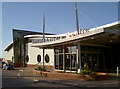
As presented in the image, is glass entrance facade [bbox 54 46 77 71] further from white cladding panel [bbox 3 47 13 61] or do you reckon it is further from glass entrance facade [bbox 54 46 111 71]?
white cladding panel [bbox 3 47 13 61]

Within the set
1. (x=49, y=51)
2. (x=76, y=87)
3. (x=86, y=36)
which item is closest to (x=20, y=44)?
(x=49, y=51)

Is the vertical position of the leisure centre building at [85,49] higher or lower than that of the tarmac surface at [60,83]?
higher

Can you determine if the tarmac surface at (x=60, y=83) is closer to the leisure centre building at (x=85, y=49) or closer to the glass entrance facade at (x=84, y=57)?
the leisure centre building at (x=85, y=49)

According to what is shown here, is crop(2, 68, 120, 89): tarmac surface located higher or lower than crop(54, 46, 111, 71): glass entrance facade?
lower

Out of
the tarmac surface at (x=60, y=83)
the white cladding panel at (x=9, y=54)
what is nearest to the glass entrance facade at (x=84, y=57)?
the tarmac surface at (x=60, y=83)

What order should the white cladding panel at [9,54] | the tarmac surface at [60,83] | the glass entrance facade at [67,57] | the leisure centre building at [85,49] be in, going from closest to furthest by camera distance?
the tarmac surface at [60,83]
the leisure centre building at [85,49]
the glass entrance facade at [67,57]
the white cladding panel at [9,54]

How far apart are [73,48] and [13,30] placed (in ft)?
95.6

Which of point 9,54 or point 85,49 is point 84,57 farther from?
point 9,54

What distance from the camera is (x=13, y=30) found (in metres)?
48.3

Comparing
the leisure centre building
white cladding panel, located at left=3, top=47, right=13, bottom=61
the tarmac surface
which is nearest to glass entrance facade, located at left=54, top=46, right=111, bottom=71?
the leisure centre building

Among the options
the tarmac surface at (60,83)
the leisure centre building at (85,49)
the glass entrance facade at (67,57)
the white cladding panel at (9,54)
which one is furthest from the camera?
the white cladding panel at (9,54)

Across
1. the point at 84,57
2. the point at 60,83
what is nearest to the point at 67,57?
the point at 84,57

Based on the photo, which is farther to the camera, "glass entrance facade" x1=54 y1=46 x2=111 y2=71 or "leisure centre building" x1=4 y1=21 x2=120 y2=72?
"glass entrance facade" x1=54 y1=46 x2=111 y2=71

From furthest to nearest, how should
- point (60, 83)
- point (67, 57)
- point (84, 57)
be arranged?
point (67, 57) → point (84, 57) → point (60, 83)
